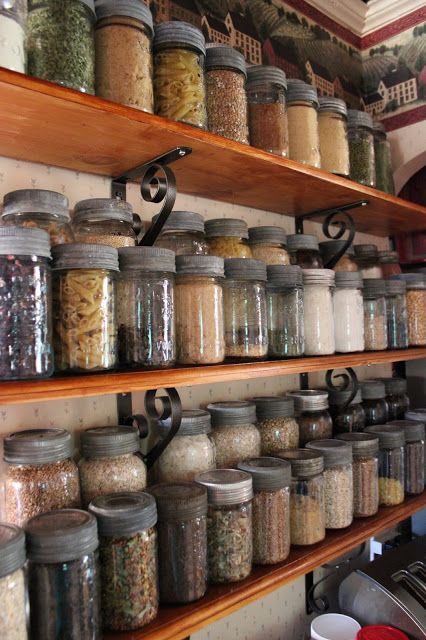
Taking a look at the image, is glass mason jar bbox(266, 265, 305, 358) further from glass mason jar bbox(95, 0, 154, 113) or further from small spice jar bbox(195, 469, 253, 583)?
glass mason jar bbox(95, 0, 154, 113)

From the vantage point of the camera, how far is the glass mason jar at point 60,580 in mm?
723

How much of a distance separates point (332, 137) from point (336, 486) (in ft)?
2.84

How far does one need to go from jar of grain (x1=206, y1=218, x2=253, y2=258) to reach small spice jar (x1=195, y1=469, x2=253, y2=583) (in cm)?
48

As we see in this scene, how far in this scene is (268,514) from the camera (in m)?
1.05

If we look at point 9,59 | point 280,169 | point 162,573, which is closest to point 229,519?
point 162,573

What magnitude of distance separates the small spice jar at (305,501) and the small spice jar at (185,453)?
20cm

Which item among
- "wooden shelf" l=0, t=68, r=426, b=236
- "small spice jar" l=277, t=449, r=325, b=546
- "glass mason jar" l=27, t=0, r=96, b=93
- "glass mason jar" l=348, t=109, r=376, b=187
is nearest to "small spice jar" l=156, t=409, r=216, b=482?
"small spice jar" l=277, t=449, r=325, b=546

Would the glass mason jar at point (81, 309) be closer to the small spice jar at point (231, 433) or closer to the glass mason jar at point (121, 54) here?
the glass mason jar at point (121, 54)

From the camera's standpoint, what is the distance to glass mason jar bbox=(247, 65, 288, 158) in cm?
117

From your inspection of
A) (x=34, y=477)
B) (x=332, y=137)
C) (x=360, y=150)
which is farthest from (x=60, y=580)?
(x=360, y=150)

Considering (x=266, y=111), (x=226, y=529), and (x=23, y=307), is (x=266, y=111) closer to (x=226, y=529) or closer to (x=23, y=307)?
(x=23, y=307)

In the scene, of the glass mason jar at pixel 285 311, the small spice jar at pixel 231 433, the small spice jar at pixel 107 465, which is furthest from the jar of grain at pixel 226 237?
the small spice jar at pixel 107 465

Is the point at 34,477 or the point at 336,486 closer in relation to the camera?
the point at 34,477

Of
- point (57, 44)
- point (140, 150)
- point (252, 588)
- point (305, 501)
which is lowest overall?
point (252, 588)
